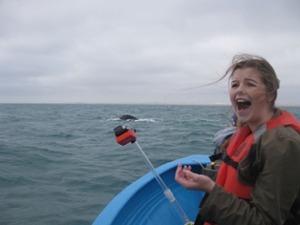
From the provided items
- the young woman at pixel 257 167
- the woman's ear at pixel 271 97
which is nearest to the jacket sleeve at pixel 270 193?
the young woman at pixel 257 167

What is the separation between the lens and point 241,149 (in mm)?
1799

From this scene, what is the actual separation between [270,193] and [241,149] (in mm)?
536

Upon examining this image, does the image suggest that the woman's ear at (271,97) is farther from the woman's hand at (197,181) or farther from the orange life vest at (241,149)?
the woman's hand at (197,181)

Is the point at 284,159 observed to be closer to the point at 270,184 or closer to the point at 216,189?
the point at 270,184

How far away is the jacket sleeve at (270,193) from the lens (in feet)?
4.16

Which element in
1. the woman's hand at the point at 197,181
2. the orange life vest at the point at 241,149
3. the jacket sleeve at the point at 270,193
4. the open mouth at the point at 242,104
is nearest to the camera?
the jacket sleeve at the point at 270,193

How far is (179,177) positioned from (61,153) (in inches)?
347

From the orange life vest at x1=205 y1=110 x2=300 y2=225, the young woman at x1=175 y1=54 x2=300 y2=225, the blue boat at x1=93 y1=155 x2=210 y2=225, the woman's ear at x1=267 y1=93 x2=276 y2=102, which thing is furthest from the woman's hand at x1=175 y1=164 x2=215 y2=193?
the blue boat at x1=93 y1=155 x2=210 y2=225

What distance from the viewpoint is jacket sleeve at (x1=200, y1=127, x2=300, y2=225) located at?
1.27 meters

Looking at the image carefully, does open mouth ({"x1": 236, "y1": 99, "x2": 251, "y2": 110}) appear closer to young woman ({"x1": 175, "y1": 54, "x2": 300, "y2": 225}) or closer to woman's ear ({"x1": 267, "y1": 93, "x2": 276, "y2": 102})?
young woman ({"x1": 175, "y1": 54, "x2": 300, "y2": 225})

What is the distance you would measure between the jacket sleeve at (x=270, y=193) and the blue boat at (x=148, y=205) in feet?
5.04

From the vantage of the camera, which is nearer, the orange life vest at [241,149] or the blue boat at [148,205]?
the orange life vest at [241,149]

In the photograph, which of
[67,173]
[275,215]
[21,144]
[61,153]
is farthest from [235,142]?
[21,144]

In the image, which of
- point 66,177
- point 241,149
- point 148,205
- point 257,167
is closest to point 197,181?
point 257,167
